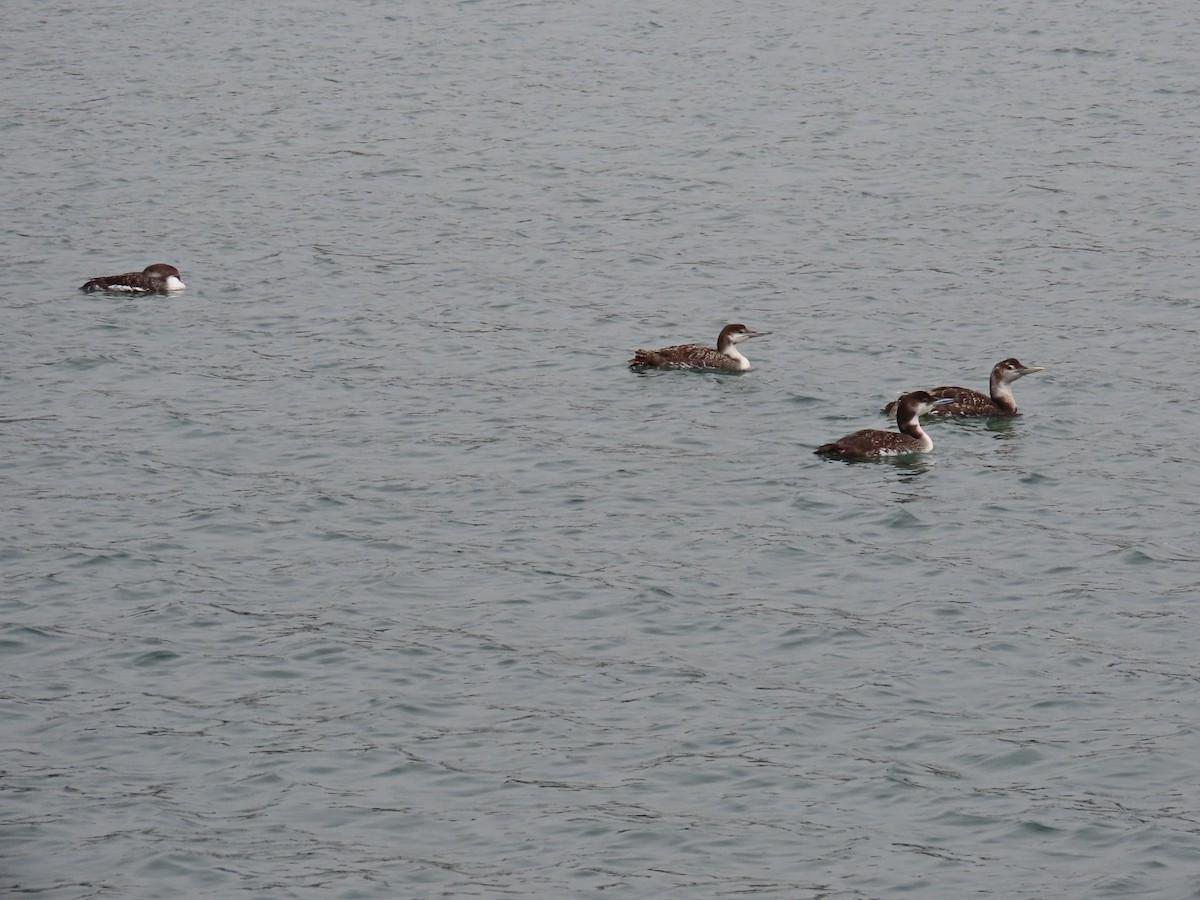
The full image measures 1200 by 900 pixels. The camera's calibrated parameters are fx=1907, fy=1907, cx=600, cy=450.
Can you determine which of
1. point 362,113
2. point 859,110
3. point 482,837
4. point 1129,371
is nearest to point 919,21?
point 859,110

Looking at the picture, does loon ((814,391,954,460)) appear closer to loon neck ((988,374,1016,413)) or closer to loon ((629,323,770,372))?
loon neck ((988,374,1016,413))

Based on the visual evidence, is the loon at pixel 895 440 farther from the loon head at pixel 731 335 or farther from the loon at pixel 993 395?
the loon head at pixel 731 335

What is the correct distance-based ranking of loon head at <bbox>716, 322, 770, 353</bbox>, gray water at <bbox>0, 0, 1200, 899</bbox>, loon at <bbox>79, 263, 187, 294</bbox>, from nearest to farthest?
gray water at <bbox>0, 0, 1200, 899</bbox> < loon head at <bbox>716, 322, 770, 353</bbox> < loon at <bbox>79, 263, 187, 294</bbox>

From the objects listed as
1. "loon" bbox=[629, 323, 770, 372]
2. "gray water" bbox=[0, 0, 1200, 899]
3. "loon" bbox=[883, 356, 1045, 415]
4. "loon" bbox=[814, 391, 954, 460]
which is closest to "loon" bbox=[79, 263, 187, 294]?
"gray water" bbox=[0, 0, 1200, 899]

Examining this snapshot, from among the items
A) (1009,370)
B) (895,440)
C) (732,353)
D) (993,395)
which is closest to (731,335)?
(732,353)

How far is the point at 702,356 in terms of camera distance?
25422 millimetres

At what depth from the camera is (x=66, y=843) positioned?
1402 cm

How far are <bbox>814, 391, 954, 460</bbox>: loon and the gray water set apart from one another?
0.76 ft

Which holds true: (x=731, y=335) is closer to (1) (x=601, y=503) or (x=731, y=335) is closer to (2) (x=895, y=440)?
(2) (x=895, y=440)

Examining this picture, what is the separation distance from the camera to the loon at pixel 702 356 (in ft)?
83.5

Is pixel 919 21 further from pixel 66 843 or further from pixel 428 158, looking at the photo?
pixel 66 843

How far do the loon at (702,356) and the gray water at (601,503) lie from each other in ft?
0.81

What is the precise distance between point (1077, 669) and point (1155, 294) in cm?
1291

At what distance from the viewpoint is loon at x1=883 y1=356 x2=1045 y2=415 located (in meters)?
23.5
